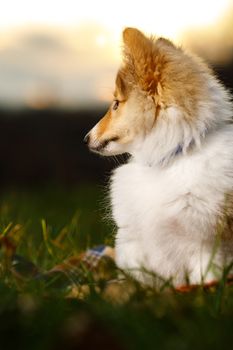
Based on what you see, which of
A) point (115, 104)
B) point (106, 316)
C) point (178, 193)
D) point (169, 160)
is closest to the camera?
point (106, 316)

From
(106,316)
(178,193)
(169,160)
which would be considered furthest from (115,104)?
(106,316)

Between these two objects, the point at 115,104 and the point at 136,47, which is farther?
the point at 115,104

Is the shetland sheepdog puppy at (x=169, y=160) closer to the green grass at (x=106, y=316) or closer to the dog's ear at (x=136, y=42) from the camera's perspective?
the dog's ear at (x=136, y=42)

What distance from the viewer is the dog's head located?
3.68 meters

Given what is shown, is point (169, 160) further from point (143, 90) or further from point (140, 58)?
point (140, 58)

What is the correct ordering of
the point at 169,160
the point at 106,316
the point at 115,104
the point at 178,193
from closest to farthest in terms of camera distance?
the point at 106,316 < the point at 178,193 < the point at 169,160 < the point at 115,104

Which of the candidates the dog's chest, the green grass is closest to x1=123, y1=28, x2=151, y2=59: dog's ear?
the dog's chest

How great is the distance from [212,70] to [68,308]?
81.0 inches

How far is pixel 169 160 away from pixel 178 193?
238 mm

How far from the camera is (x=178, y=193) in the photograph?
139 inches

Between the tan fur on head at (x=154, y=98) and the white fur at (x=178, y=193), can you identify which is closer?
the white fur at (x=178, y=193)

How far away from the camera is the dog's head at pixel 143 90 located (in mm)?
3676

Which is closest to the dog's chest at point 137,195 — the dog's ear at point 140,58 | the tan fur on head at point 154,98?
the tan fur on head at point 154,98

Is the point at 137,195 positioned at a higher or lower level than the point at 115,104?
lower
